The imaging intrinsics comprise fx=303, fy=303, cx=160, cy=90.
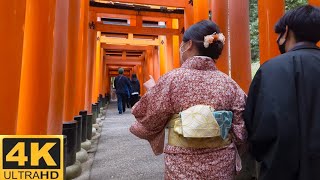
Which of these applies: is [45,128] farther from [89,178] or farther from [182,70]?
[182,70]

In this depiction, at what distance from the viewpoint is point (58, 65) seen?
3518 millimetres

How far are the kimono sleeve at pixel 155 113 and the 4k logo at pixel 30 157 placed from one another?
0.61m

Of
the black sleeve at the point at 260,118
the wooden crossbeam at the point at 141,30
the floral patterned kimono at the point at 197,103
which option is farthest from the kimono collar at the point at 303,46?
the wooden crossbeam at the point at 141,30

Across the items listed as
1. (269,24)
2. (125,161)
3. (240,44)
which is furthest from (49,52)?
(240,44)

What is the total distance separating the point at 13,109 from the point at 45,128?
104cm

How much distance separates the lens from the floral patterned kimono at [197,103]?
63.5 inches

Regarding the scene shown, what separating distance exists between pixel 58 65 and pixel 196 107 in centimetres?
240

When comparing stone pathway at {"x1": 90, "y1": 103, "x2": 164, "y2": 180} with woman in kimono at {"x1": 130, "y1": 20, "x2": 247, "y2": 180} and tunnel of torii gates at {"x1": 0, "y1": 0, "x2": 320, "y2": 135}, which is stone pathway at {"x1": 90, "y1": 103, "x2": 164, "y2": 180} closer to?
tunnel of torii gates at {"x1": 0, "y1": 0, "x2": 320, "y2": 135}

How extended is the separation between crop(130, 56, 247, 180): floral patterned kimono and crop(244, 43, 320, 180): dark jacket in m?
0.23

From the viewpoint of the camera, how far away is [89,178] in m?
3.84

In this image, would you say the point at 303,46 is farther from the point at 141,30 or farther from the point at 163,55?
the point at 163,55

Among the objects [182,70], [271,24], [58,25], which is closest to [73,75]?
[58,25]

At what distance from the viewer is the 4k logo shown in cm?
116

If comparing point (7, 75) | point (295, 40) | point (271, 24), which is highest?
point (271, 24)
